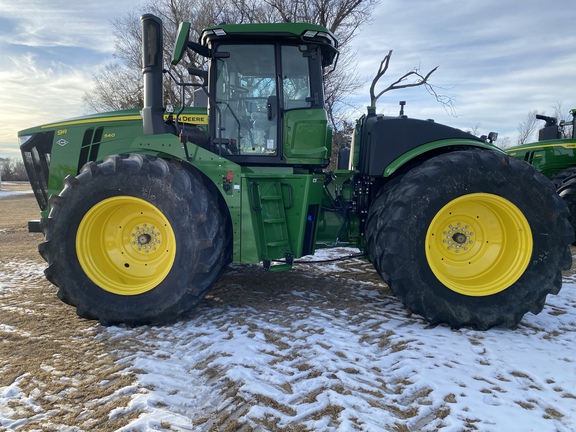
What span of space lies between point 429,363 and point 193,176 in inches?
98.3

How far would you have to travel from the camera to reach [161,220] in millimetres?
3811

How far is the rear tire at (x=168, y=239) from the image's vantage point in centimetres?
353

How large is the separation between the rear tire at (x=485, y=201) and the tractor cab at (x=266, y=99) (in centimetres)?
117

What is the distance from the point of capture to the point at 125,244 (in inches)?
154

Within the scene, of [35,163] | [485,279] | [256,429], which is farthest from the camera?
[35,163]

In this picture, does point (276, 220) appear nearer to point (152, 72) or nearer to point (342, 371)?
point (342, 371)

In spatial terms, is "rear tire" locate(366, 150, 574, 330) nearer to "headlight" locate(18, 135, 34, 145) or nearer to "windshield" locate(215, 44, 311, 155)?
"windshield" locate(215, 44, 311, 155)

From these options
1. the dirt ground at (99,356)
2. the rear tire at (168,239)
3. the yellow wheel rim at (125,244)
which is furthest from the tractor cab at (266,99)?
the dirt ground at (99,356)

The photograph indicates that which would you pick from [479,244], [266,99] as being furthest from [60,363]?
[479,244]

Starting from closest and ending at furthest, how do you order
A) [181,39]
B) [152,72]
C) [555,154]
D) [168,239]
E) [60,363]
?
[60,363]
[181,39]
[168,239]
[152,72]
[555,154]

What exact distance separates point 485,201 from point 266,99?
7.71ft

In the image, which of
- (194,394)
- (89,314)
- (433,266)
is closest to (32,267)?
(89,314)

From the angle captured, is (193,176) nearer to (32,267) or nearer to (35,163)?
(35,163)

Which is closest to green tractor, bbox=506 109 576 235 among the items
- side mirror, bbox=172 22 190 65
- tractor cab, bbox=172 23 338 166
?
tractor cab, bbox=172 23 338 166
